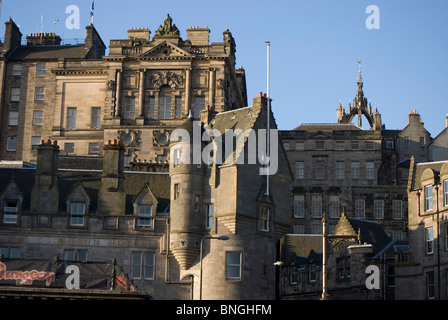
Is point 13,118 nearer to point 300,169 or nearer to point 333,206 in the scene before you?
point 300,169

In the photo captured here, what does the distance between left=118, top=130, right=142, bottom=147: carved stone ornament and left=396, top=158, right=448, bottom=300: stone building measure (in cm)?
3754

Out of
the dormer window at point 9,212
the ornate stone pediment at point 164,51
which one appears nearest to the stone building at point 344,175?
the ornate stone pediment at point 164,51

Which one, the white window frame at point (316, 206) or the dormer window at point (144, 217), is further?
the white window frame at point (316, 206)

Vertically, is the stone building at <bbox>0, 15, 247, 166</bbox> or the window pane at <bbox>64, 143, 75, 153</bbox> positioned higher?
the stone building at <bbox>0, 15, 247, 166</bbox>

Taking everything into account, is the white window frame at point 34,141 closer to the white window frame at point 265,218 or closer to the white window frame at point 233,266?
the white window frame at point 265,218

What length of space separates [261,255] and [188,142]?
31.3 ft

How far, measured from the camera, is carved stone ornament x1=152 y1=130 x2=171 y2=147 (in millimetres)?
105625

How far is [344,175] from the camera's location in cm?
12312

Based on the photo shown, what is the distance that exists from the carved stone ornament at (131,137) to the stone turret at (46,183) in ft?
112

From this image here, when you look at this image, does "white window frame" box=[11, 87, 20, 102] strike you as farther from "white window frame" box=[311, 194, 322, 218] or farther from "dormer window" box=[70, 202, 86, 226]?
"dormer window" box=[70, 202, 86, 226]

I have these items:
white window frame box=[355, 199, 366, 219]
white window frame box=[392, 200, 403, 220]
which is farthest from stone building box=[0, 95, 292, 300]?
white window frame box=[392, 200, 403, 220]

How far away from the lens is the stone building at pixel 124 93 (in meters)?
107

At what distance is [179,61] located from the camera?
108 metres

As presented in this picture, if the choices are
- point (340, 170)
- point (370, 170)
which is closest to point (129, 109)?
point (340, 170)
